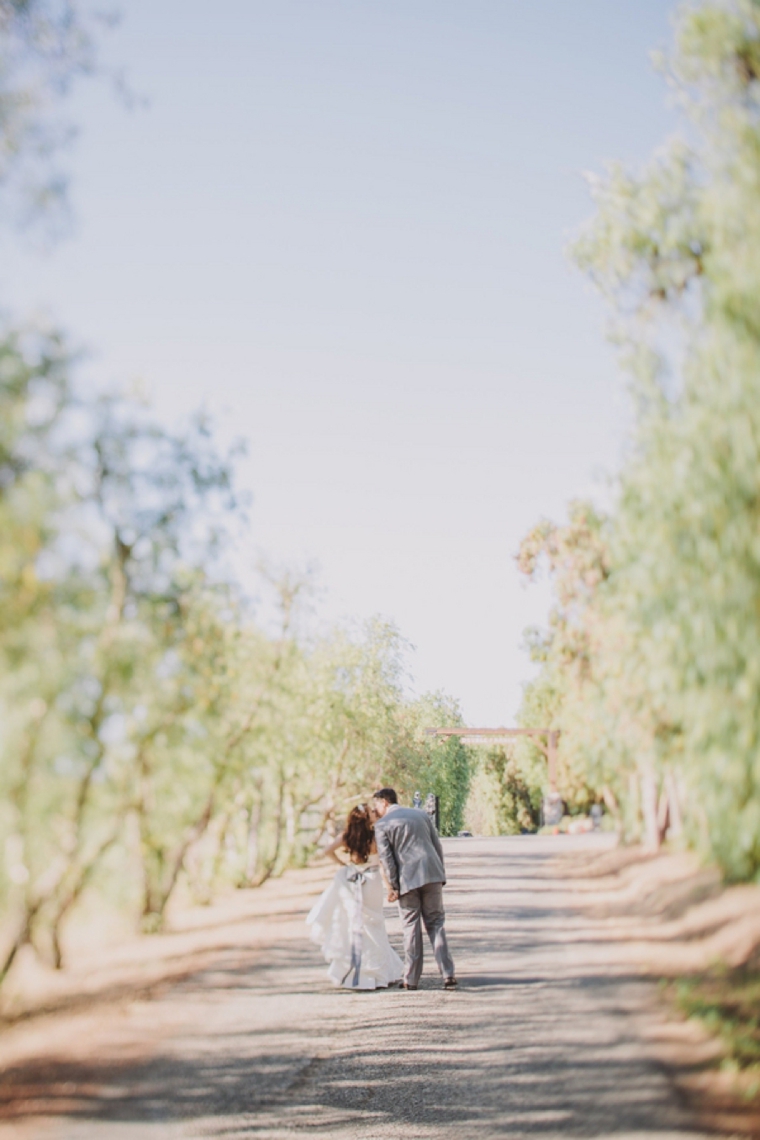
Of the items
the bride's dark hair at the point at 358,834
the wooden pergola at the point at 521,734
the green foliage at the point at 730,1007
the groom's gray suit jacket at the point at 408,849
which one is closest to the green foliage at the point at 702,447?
the green foliage at the point at 730,1007

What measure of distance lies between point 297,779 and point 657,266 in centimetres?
1739

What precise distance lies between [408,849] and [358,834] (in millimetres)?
1183

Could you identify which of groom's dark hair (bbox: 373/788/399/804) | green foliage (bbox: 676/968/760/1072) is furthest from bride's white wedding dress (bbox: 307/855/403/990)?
green foliage (bbox: 676/968/760/1072)

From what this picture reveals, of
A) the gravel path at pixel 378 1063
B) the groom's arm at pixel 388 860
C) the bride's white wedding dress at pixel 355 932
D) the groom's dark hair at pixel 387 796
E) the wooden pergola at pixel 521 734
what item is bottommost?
the gravel path at pixel 378 1063

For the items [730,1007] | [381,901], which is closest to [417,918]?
[381,901]

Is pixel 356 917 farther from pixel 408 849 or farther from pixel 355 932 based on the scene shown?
pixel 408 849

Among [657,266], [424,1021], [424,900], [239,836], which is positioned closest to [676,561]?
[657,266]

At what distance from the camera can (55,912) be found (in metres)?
9.47

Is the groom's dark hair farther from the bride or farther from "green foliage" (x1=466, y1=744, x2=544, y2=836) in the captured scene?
"green foliage" (x1=466, y1=744, x2=544, y2=836)

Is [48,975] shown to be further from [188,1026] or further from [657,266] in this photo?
[657,266]

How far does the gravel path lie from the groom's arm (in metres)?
0.95

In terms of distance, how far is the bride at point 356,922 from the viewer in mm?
9875

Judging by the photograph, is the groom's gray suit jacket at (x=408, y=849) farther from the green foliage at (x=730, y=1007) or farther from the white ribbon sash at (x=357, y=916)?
the green foliage at (x=730, y=1007)

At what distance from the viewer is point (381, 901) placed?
10492 mm
